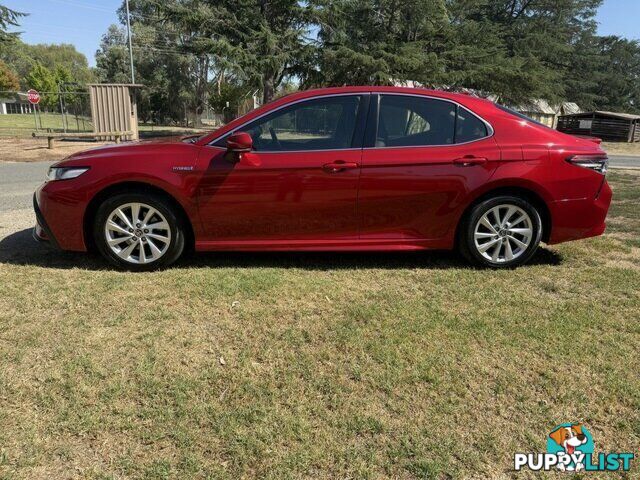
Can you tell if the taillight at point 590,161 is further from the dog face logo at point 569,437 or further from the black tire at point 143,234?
the black tire at point 143,234

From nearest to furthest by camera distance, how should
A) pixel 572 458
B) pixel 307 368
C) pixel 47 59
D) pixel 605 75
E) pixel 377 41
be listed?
pixel 572 458 → pixel 307 368 → pixel 377 41 → pixel 605 75 → pixel 47 59

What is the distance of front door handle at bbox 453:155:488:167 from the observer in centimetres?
419

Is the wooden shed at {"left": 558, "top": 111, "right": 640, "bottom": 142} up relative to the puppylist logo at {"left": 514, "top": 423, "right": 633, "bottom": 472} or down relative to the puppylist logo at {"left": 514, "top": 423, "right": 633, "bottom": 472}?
up

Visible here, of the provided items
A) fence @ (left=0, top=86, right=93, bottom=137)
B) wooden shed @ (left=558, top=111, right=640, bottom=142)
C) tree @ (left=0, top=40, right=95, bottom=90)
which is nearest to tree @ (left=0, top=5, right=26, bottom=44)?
fence @ (left=0, top=86, right=93, bottom=137)

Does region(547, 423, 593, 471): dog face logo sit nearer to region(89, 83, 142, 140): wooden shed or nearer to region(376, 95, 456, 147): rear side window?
region(376, 95, 456, 147): rear side window

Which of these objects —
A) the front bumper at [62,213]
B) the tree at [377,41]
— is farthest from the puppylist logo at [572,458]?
the tree at [377,41]

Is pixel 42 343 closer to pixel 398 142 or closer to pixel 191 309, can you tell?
pixel 191 309

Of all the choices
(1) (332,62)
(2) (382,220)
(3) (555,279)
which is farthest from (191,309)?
(1) (332,62)

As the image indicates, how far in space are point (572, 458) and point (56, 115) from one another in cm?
5227

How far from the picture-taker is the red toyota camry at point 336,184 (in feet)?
A: 13.6

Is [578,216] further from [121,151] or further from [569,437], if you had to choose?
[121,151]

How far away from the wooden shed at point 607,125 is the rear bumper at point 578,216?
132ft

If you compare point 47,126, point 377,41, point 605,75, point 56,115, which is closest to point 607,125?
point 605,75

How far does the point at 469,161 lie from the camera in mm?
4191
